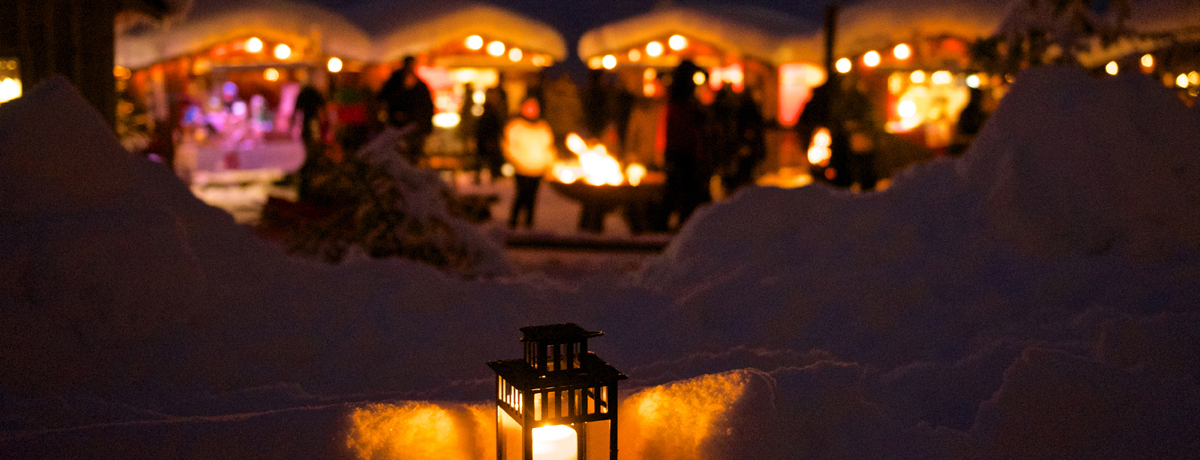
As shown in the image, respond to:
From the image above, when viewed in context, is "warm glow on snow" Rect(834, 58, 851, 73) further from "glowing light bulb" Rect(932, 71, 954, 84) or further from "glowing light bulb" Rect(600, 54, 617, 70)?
"glowing light bulb" Rect(600, 54, 617, 70)

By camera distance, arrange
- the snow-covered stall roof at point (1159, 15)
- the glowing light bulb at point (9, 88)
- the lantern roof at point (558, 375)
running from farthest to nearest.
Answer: the snow-covered stall roof at point (1159, 15), the glowing light bulb at point (9, 88), the lantern roof at point (558, 375)

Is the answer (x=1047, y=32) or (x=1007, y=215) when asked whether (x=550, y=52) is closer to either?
(x=1047, y=32)

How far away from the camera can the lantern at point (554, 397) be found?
2.73m

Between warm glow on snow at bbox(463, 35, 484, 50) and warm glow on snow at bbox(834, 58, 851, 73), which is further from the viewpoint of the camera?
warm glow on snow at bbox(463, 35, 484, 50)

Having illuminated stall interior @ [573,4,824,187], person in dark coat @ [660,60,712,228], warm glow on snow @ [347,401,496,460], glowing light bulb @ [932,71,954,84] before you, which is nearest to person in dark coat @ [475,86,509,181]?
person in dark coat @ [660,60,712,228]

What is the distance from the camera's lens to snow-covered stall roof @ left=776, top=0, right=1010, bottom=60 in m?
16.2

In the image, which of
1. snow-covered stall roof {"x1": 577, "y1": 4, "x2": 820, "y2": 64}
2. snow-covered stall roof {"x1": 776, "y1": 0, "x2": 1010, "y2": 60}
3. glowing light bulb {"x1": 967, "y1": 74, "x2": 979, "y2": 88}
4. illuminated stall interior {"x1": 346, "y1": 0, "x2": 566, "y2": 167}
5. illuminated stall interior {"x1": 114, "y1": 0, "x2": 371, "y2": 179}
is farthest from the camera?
illuminated stall interior {"x1": 346, "y1": 0, "x2": 566, "y2": 167}

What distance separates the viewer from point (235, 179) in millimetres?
13789

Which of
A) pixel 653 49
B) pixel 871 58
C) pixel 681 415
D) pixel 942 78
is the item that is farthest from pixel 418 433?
pixel 942 78

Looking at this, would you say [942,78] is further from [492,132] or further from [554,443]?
[554,443]

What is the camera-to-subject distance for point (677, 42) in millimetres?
18656

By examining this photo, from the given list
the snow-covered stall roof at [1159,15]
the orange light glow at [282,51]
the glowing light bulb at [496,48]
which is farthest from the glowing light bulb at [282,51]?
the snow-covered stall roof at [1159,15]

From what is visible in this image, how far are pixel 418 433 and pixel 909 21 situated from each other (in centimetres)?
1557

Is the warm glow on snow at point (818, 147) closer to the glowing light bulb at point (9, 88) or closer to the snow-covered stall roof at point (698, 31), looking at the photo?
the snow-covered stall roof at point (698, 31)
